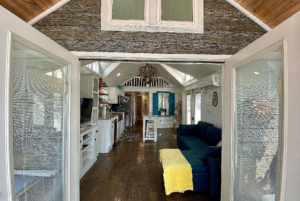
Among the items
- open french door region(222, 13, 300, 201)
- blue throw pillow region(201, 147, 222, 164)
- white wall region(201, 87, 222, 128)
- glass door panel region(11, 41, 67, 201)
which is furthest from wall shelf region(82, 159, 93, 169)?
white wall region(201, 87, 222, 128)

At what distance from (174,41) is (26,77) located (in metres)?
1.33

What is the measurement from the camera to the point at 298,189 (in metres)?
0.79

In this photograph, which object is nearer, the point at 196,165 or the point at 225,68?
the point at 225,68

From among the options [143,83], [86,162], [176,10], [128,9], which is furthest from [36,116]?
[143,83]

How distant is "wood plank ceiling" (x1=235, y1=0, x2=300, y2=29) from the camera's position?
127 centimetres

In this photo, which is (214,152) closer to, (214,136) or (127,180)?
(214,136)

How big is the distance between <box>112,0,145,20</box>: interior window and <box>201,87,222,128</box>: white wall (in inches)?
119

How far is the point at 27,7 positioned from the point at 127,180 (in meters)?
2.86

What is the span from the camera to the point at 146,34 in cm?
158

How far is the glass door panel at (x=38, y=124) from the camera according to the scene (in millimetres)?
924

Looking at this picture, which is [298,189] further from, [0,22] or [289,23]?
[0,22]

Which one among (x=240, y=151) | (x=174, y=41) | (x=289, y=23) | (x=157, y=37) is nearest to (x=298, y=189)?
(x=240, y=151)

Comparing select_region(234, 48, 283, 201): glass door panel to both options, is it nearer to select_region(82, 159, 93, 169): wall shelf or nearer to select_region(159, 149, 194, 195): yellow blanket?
select_region(159, 149, 194, 195): yellow blanket

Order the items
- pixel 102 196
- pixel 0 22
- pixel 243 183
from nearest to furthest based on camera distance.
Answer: pixel 0 22 < pixel 243 183 < pixel 102 196
